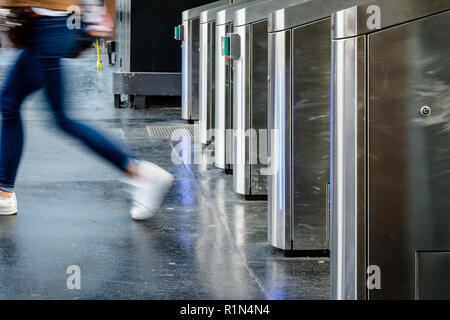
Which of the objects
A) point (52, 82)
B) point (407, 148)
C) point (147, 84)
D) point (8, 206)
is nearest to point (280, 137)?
point (52, 82)

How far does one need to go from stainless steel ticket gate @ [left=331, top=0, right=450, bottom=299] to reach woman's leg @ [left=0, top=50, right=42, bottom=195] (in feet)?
6.46

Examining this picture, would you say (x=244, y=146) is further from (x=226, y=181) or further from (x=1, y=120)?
(x=1, y=120)

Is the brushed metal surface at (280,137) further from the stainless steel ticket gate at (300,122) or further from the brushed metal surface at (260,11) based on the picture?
the brushed metal surface at (260,11)

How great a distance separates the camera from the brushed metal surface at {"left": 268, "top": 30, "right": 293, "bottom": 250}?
385cm

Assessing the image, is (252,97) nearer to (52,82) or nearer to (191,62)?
(52,82)

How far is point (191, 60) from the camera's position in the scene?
8.48 m

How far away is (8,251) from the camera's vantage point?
3.82 metres

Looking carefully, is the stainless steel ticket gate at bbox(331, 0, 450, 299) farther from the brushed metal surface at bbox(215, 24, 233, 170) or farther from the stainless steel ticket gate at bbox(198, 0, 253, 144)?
the stainless steel ticket gate at bbox(198, 0, 253, 144)

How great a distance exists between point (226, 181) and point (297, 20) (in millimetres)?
1949

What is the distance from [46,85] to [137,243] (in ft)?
2.90

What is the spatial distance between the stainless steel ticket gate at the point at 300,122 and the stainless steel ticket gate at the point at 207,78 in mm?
3081

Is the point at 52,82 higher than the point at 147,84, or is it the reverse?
the point at 147,84

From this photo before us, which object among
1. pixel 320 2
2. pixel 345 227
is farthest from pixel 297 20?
pixel 345 227

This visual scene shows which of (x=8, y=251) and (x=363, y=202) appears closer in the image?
(x=363, y=202)
